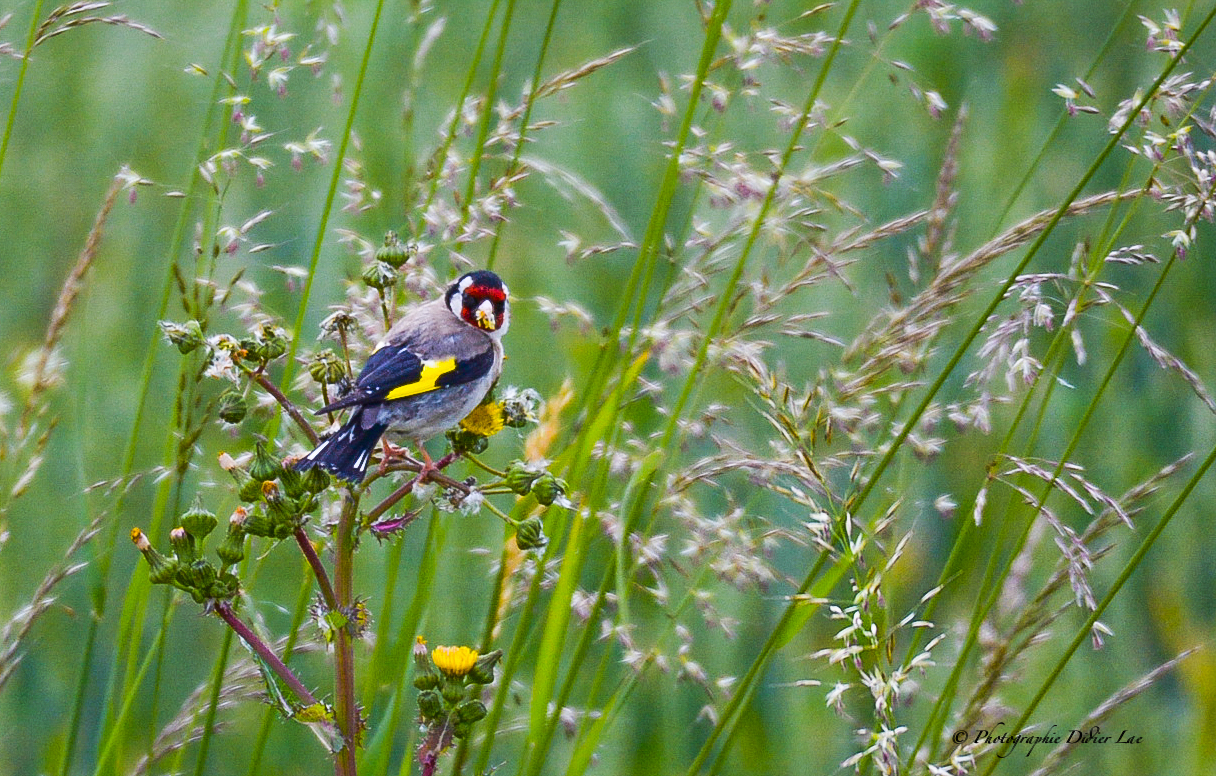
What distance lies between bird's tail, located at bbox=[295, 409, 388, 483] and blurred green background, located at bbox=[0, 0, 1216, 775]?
1.05m

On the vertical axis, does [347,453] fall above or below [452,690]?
above

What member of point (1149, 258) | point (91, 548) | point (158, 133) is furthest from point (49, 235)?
point (1149, 258)

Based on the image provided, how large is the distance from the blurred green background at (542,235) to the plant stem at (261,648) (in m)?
1.03

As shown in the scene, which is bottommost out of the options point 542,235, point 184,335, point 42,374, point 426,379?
point 42,374

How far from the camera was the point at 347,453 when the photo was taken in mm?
1232

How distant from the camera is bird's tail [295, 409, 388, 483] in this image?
119 centimetres

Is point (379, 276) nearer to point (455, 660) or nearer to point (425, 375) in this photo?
point (425, 375)

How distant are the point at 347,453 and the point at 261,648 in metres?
0.22

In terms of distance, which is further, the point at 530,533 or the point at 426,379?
the point at 426,379

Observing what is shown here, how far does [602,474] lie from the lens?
5.10 feet

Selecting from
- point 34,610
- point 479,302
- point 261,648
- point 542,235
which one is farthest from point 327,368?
point 542,235

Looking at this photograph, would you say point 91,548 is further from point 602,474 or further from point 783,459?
point 783,459

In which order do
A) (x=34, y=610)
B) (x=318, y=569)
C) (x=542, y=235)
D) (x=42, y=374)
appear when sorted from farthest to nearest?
(x=542, y=235)
(x=42, y=374)
(x=34, y=610)
(x=318, y=569)

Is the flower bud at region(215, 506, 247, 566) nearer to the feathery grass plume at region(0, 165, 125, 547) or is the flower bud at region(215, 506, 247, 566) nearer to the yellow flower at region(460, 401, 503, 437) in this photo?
the yellow flower at region(460, 401, 503, 437)
